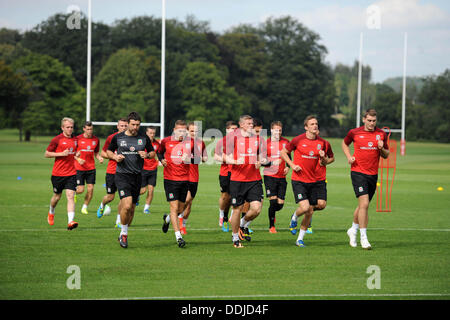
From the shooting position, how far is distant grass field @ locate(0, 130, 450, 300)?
7.99 m

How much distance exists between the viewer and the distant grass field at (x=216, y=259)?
7.99 meters

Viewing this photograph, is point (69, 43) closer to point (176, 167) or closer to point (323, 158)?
point (176, 167)

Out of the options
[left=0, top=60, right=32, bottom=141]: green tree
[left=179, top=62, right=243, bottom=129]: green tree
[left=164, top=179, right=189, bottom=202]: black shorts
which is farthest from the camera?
[left=179, top=62, right=243, bottom=129]: green tree

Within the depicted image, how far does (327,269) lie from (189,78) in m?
79.1

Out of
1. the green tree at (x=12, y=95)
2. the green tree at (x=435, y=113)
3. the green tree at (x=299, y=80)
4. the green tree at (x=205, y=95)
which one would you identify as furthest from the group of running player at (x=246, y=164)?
the green tree at (x=299, y=80)

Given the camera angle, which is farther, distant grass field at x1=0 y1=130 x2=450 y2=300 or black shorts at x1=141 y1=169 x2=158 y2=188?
black shorts at x1=141 y1=169 x2=158 y2=188

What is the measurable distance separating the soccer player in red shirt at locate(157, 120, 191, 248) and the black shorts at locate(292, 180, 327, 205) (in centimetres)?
207

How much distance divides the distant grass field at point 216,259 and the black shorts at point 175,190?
0.87 metres

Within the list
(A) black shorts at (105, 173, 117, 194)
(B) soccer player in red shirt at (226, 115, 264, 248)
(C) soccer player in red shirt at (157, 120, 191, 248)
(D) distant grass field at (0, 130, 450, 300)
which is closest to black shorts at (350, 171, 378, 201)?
(D) distant grass field at (0, 130, 450, 300)

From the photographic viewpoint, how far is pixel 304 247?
11.6 meters

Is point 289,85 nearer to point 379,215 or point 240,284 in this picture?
point 379,215

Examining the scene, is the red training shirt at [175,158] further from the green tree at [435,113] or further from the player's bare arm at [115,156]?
the green tree at [435,113]

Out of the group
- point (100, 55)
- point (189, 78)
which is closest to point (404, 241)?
point (189, 78)

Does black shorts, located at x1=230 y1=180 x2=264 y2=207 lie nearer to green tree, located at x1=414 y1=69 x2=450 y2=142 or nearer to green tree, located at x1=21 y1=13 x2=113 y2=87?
green tree, located at x1=21 y1=13 x2=113 y2=87
